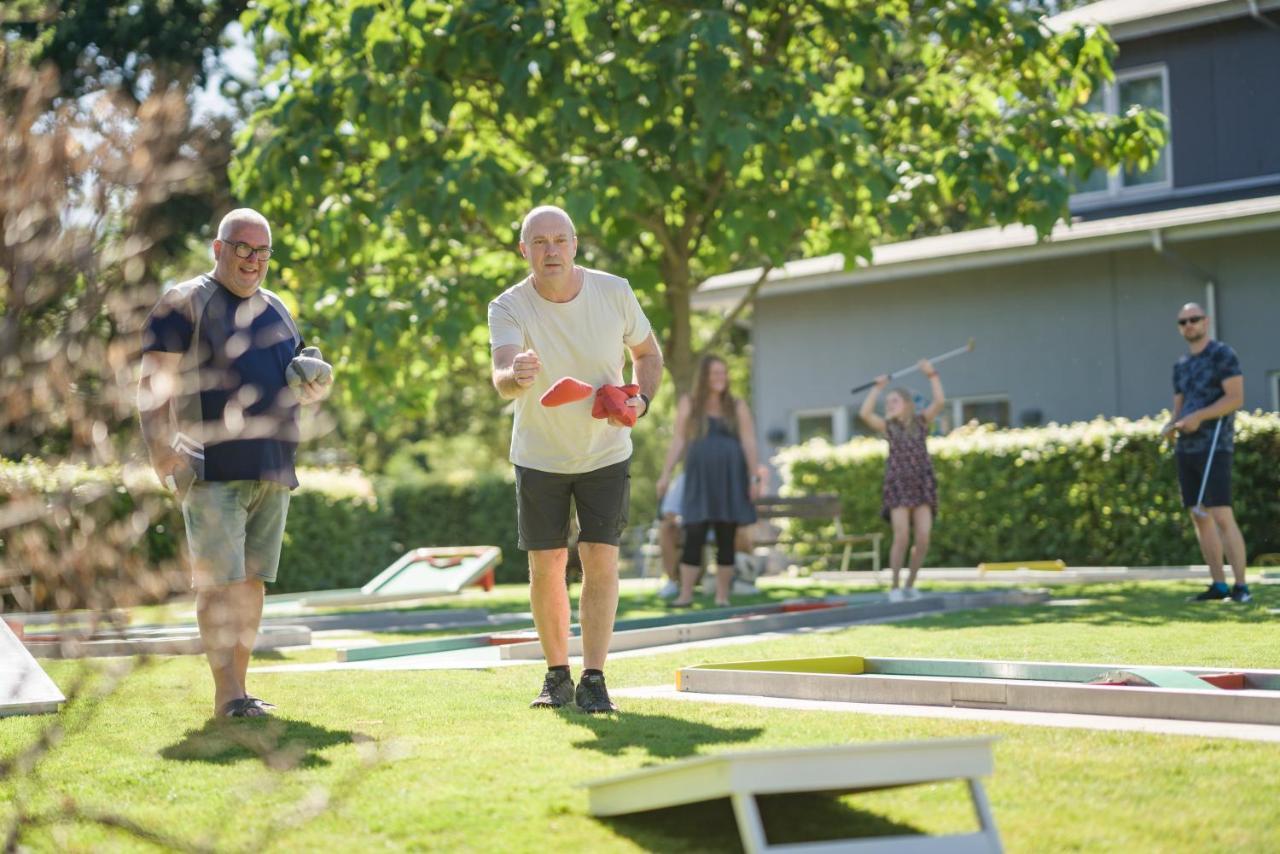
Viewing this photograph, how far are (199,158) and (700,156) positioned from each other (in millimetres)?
9004

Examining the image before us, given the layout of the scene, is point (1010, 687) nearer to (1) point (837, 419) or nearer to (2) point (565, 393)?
(2) point (565, 393)

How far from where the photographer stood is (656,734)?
4918 mm

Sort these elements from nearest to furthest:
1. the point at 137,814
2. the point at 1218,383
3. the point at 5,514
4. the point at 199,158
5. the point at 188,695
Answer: the point at 5,514 < the point at 199,158 < the point at 137,814 < the point at 188,695 < the point at 1218,383

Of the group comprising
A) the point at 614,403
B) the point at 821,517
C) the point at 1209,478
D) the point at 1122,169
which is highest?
the point at 1122,169

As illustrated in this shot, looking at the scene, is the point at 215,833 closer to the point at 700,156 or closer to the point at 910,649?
the point at 910,649

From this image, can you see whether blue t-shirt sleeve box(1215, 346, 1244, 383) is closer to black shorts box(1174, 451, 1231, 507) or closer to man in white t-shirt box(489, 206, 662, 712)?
black shorts box(1174, 451, 1231, 507)

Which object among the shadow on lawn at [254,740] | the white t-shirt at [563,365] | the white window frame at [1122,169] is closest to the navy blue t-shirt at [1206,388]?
the white t-shirt at [563,365]

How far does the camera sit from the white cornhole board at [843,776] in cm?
324

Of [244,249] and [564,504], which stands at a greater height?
[244,249]

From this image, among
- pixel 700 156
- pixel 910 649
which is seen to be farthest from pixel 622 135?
pixel 910 649

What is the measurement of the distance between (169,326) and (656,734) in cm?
236

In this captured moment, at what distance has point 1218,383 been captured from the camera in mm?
10141

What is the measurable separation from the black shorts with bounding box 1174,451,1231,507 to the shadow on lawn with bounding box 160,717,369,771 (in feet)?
22.4

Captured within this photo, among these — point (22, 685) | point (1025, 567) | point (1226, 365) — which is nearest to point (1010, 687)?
point (22, 685)
